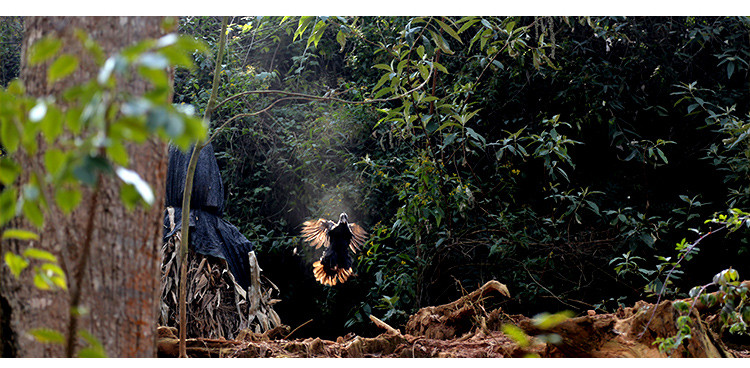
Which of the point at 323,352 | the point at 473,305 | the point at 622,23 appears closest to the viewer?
the point at 323,352

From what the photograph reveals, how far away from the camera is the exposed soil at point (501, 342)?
1.47m

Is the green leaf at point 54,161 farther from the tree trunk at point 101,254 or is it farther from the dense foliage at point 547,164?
the dense foliage at point 547,164

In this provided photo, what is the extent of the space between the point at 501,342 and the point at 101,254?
1.26m

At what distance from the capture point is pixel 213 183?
101 inches

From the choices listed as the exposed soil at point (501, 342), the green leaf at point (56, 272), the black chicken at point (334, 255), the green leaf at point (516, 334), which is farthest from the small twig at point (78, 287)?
the black chicken at point (334, 255)

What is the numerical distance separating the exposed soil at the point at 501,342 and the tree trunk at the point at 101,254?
79 cm

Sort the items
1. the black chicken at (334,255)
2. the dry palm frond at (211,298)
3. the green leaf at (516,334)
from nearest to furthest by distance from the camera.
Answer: the green leaf at (516,334), the dry palm frond at (211,298), the black chicken at (334,255)

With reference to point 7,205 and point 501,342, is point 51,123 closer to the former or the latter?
point 7,205

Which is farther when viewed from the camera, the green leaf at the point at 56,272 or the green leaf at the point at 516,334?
the green leaf at the point at 516,334

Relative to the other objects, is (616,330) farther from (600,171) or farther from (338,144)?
(338,144)

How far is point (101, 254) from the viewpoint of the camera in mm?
801

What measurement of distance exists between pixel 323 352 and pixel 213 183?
4.08 ft

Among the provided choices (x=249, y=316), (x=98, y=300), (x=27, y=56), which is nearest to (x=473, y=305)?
(x=249, y=316)

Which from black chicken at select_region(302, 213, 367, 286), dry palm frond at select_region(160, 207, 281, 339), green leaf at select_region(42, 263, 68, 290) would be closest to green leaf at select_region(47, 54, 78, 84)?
green leaf at select_region(42, 263, 68, 290)
